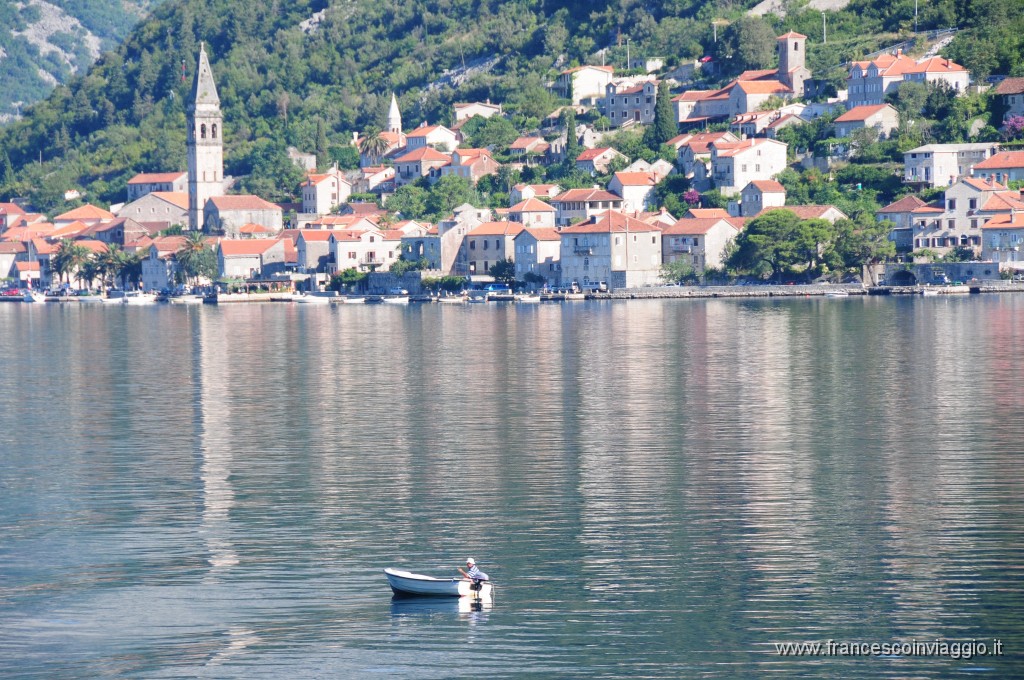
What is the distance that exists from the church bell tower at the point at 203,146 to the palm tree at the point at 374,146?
11.8 metres

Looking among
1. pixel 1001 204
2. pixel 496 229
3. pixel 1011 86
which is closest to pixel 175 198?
pixel 496 229

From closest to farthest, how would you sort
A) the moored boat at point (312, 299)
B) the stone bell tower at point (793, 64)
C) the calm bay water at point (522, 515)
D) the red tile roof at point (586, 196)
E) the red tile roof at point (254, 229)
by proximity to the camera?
the calm bay water at point (522, 515), the moored boat at point (312, 299), the red tile roof at point (586, 196), the stone bell tower at point (793, 64), the red tile roof at point (254, 229)

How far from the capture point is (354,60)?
163875 mm

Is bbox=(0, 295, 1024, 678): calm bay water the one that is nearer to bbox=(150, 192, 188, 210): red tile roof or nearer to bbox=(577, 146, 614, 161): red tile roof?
bbox=(577, 146, 614, 161): red tile roof

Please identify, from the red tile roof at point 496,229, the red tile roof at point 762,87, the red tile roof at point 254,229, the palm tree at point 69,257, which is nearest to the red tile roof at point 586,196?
the red tile roof at point 496,229

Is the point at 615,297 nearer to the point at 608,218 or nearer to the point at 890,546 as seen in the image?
the point at 608,218

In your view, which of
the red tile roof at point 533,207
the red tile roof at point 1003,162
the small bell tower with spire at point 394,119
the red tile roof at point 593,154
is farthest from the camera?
the small bell tower with spire at point 394,119

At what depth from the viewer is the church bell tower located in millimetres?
133875

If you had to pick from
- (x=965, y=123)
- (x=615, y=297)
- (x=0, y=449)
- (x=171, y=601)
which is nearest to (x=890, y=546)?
(x=171, y=601)

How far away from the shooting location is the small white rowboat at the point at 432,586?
20969mm

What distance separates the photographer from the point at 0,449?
34625mm

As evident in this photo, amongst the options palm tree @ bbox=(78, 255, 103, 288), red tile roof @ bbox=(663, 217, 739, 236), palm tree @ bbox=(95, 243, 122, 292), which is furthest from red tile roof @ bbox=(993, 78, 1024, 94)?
palm tree @ bbox=(78, 255, 103, 288)

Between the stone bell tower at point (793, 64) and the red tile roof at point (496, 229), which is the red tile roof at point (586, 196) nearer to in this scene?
the red tile roof at point (496, 229)

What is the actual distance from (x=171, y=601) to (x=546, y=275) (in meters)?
82.2
